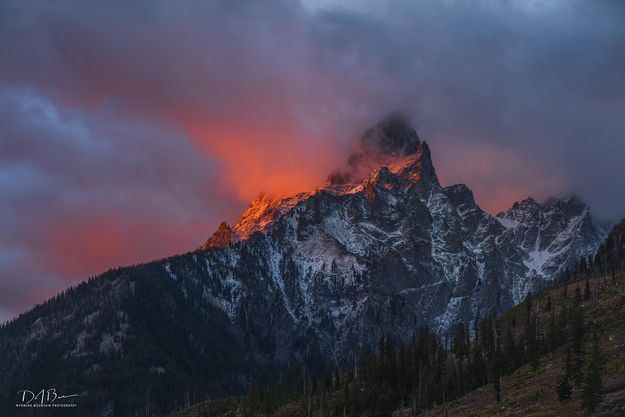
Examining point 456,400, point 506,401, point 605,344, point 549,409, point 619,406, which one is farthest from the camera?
point 456,400

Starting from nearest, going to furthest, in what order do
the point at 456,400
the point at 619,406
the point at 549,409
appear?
the point at 619,406 < the point at 549,409 < the point at 456,400

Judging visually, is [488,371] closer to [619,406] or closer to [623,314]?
[623,314]

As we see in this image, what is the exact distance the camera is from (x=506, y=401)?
155 meters

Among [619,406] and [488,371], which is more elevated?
[488,371]

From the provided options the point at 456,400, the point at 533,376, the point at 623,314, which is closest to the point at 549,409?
the point at 533,376

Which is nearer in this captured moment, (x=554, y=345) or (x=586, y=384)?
(x=586, y=384)

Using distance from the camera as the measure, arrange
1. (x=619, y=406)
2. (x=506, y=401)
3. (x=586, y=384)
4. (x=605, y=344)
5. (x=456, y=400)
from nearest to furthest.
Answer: (x=619, y=406) < (x=586, y=384) < (x=506, y=401) < (x=605, y=344) < (x=456, y=400)

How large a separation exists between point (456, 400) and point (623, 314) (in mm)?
43092

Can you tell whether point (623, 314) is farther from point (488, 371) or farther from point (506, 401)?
point (506, 401)

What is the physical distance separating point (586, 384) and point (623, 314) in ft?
273

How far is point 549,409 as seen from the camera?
13025cm

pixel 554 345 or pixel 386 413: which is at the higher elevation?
pixel 554 345

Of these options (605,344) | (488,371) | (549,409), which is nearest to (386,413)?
(488,371)

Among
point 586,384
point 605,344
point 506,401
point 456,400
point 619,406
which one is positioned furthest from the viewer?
point 456,400
